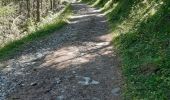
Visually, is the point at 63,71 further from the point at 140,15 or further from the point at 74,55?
the point at 140,15

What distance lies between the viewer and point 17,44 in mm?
18141

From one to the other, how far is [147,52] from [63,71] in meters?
3.25

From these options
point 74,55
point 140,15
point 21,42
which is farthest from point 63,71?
point 140,15

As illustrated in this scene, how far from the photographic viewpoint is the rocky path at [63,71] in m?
10.7

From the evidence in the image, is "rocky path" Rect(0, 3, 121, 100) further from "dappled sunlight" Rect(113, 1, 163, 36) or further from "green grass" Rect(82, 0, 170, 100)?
"dappled sunlight" Rect(113, 1, 163, 36)

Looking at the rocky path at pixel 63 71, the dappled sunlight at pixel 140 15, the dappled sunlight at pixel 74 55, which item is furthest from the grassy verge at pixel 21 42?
the dappled sunlight at pixel 140 15

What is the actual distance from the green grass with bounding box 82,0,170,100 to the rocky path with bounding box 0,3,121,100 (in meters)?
0.49

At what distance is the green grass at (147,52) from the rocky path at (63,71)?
1.62 feet

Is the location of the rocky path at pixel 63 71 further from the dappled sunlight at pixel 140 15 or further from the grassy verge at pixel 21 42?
the dappled sunlight at pixel 140 15

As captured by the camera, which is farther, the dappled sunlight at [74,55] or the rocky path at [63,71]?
the dappled sunlight at [74,55]

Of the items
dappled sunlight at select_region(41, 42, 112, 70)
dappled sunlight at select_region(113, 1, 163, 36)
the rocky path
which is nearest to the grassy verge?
the rocky path

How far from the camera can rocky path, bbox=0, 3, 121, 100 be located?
35.1 ft

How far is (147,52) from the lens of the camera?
13227mm

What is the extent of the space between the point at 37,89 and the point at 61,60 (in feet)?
11.4
